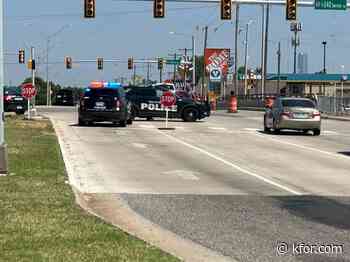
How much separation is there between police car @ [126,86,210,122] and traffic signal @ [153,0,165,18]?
7335 millimetres

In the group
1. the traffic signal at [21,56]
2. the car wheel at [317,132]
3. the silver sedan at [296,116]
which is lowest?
the car wheel at [317,132]

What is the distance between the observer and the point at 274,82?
13400cm

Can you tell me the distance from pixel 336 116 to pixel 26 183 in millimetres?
45341

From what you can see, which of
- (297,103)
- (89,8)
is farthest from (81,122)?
(297,103)

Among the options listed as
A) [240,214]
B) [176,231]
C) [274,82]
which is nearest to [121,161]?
[240,214]

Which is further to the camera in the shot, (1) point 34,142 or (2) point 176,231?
(1) point 34,142

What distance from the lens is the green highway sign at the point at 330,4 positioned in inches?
1426

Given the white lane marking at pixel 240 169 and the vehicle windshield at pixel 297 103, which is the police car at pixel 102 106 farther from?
the white lane marking at pixel 240 169

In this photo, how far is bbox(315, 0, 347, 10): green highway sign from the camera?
36219 millimetres

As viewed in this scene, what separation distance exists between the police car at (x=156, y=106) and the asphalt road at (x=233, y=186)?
45.1ft

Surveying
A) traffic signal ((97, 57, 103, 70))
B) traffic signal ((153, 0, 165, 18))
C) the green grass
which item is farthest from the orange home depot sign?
the green grass

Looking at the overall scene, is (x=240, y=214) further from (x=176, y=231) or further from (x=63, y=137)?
(x=63, y=137)

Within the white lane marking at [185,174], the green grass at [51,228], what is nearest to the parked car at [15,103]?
the white lane marking at [185,174]

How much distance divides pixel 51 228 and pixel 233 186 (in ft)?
19.8
